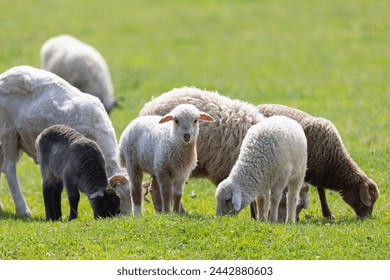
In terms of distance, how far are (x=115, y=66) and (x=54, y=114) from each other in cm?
1825

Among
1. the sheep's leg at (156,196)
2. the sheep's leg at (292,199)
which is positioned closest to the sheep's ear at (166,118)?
the sheep's leg at (156,196)

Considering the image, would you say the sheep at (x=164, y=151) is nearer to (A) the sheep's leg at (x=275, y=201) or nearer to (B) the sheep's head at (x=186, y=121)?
(B) the sheep's head at (x=186, y=121)

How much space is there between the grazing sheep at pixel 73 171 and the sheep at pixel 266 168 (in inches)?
56.0

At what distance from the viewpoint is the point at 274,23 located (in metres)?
36.3

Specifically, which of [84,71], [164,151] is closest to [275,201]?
[164,151]

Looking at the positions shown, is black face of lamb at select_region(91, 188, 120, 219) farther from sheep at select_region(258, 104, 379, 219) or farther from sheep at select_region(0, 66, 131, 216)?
sheep at select_region(258, 104, 379, 219)

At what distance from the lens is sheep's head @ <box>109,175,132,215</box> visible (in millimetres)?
10938

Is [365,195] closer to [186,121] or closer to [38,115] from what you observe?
[186,121]

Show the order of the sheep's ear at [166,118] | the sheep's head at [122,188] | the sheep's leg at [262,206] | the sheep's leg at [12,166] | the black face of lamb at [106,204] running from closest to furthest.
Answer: the sheep's ear at [166,118] < the black face of lamb at [106,204] < the sheep's leg at [262,206] < the sheep's head at [122,188] < the sheep's leg at [12,166]

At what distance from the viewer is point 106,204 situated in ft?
34.0

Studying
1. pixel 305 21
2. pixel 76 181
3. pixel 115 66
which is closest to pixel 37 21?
pixel 115 66

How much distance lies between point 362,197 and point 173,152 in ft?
9.30

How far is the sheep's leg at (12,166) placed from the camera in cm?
1225
